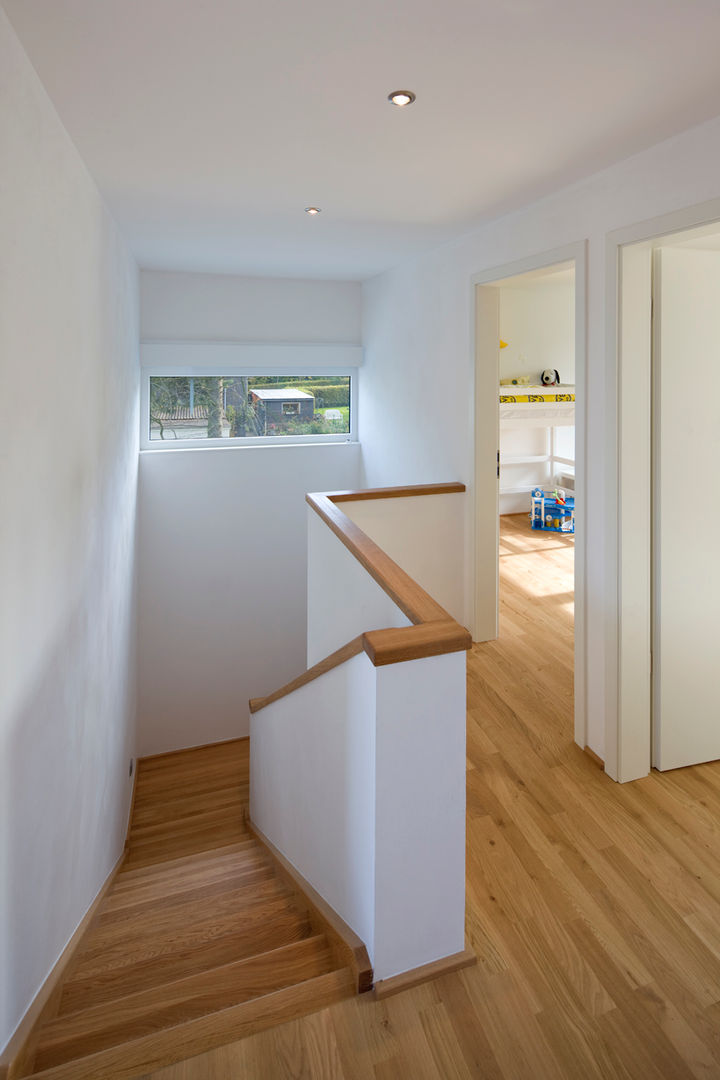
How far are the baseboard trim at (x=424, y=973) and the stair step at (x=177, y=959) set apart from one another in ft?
1.81

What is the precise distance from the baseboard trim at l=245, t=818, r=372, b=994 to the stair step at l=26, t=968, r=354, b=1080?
3 cm

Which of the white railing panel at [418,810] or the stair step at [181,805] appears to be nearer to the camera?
the white railing panel at [418,810]

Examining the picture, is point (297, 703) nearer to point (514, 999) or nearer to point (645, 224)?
point (514, 999)

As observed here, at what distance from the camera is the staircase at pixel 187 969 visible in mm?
1474

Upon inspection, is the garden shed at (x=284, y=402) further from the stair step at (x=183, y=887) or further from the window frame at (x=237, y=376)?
the stair step at (x=183, y=887)

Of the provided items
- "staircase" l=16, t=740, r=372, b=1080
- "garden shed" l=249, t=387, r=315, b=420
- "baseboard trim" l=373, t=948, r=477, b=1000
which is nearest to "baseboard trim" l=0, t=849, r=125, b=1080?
A: "staircase" l=16, t=740, r=372, b=1080

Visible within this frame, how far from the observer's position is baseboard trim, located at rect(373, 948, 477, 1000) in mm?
1571

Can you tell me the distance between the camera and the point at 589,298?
2.67m

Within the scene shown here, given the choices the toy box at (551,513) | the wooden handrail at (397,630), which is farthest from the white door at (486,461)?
the toy box at (551,513)

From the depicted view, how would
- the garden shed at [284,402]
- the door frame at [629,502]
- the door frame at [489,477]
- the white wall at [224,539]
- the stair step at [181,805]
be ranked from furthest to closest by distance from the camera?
the garden shed at [284,402]
the white wall at [224,539]
the stair step at [181,805]
the door frame at [489,477]
the door frame at [629,502]

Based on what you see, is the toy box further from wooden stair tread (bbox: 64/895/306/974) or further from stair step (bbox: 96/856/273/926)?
wooden stair tread (bbox: 64/895/306/974)

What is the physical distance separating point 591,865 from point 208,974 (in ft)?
3.91

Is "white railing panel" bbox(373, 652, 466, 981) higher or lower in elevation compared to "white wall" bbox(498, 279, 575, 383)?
lower

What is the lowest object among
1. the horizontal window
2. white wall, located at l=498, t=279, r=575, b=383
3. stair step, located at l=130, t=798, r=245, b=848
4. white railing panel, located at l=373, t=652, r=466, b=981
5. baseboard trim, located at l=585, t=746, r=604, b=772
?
stair step, located at l=130, t=798, r=245, b=848
